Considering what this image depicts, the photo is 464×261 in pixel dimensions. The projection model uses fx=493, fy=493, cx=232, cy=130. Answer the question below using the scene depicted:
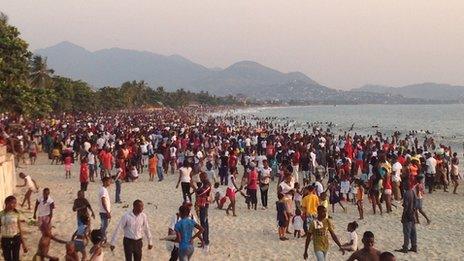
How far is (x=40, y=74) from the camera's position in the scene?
52.3 m

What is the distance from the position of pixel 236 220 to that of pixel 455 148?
39.4 meters

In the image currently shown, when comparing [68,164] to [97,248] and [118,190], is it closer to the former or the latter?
[118,190]

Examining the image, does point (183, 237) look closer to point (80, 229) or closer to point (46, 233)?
point (80, 229)

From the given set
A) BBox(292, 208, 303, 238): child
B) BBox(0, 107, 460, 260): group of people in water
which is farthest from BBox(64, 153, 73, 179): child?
BBox(292, 208, 303, 238): child

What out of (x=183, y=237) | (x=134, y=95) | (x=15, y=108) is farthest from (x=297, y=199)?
(x=134, y=95)

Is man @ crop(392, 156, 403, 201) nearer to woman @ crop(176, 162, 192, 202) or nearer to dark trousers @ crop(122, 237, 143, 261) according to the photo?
woman @ crop(176, 162, 192, 202)

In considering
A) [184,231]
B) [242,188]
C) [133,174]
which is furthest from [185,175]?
[184,231]

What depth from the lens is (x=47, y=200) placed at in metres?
9.66

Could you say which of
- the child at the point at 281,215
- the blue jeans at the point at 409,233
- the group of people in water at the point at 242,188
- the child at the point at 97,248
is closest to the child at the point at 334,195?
the group of people in water at the point at 242,188

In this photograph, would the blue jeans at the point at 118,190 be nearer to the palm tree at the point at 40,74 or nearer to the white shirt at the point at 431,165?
the white shirt at the point at 431,165

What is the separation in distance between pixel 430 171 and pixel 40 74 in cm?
4502

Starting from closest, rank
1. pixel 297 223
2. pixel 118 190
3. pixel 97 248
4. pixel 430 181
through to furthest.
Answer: pixel 97 248 → pixel 297 223 → pixel 118 190 → pixel 430 181

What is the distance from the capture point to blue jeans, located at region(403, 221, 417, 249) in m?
10.0

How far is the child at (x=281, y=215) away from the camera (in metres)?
10.8
